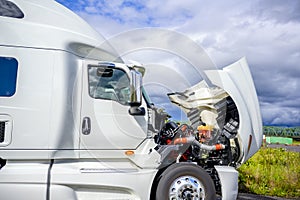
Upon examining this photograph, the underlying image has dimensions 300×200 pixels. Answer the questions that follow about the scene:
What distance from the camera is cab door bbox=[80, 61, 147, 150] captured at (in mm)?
4461

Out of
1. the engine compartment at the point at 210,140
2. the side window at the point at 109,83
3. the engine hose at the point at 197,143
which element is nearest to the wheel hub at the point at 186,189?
the engine compartment at the point at 210,140

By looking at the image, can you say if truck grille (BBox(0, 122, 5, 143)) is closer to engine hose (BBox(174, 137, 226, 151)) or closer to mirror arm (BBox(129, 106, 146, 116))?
mirror arm (BBox(129, 106, 146, 116))

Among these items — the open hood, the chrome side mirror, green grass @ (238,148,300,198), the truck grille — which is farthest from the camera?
green grass @ (238,148,300,198)

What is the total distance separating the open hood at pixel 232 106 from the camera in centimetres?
494

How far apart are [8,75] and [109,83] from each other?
1476 millimetres

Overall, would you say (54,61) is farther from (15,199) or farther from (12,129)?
(15,199)

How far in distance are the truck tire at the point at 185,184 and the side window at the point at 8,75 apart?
2.62 meters

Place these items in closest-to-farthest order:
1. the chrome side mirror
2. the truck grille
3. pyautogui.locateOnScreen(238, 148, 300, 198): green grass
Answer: the truck grille < the chrome side mirror < pyautogui.locateOnScreen(238, 148, 300, 198): green grass

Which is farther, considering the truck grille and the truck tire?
the truck tire

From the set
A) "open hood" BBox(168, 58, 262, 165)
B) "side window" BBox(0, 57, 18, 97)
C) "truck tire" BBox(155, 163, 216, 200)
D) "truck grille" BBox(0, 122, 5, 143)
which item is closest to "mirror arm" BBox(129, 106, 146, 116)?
"truck tire" BBox(155, 163, 216, 200)

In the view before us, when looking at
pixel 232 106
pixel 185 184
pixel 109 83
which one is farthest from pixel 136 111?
Result: pixel 232 106

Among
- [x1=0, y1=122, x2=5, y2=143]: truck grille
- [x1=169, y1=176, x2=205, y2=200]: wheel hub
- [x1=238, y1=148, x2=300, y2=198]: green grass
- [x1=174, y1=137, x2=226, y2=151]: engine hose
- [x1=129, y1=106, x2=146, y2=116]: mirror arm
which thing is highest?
[x1=129, y1=106, x2=146, y2=116]: mirror arm

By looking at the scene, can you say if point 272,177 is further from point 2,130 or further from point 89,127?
point 2,130

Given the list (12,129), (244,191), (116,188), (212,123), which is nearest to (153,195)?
(116,188)
